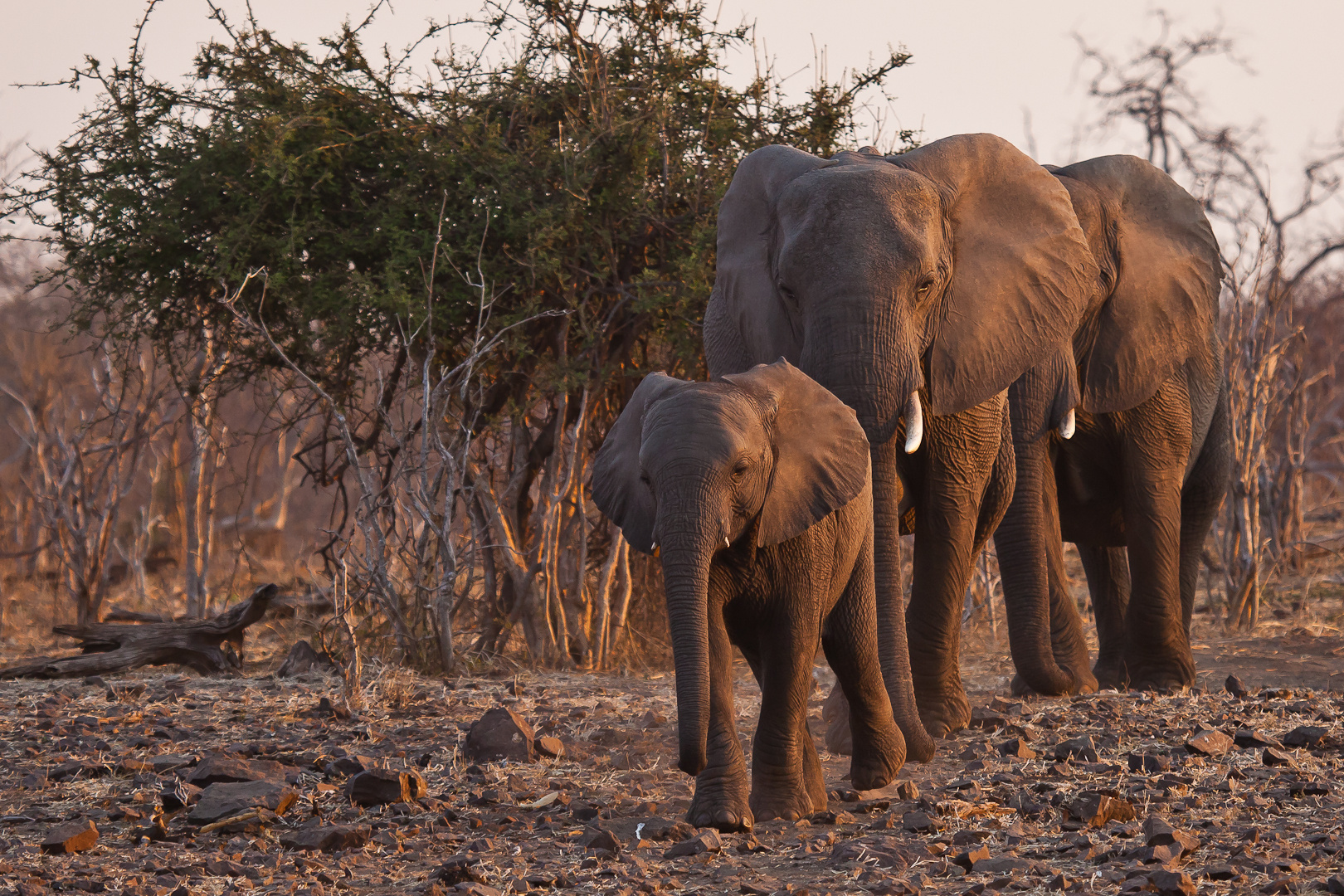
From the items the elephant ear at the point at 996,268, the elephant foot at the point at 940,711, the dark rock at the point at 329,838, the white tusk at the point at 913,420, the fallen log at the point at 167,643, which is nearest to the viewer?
the dark rock at the point at 329,838

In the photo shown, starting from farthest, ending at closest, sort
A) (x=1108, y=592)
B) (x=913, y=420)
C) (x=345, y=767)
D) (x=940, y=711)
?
(x=1108, y=592) → (x=940, y=711) → (x=913, y=420) → (x=345, y=767)

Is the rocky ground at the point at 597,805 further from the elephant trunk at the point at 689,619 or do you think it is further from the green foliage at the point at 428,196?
the green foliage at the point at 428,196

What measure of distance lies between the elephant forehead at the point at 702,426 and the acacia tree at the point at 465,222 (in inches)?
143

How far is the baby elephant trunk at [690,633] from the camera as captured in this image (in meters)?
4.19

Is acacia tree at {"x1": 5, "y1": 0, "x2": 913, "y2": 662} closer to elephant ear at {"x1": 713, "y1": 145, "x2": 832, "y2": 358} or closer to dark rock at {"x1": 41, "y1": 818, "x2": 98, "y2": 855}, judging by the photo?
elephant ear at {"x1": 713, "y1": 145, "x2": 832, "y2": 358}

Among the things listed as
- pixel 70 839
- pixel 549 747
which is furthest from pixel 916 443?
pixel 70 839

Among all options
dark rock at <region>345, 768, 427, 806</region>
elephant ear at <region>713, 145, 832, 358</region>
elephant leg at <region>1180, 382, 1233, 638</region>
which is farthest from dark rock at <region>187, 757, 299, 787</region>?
elephant leg at <region>1180, 382, 1233, 638</region>

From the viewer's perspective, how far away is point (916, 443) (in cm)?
561

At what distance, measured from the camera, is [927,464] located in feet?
20.2

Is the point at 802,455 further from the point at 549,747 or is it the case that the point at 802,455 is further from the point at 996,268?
the point at 996,268

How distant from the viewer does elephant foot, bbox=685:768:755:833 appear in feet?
14.9

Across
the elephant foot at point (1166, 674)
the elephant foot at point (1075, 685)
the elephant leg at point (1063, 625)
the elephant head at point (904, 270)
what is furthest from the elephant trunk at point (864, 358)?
the elephant foot at point (1166, 674)

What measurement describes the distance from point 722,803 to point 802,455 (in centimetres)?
117

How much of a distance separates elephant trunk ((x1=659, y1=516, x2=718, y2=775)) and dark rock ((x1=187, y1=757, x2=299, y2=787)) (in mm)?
1667
